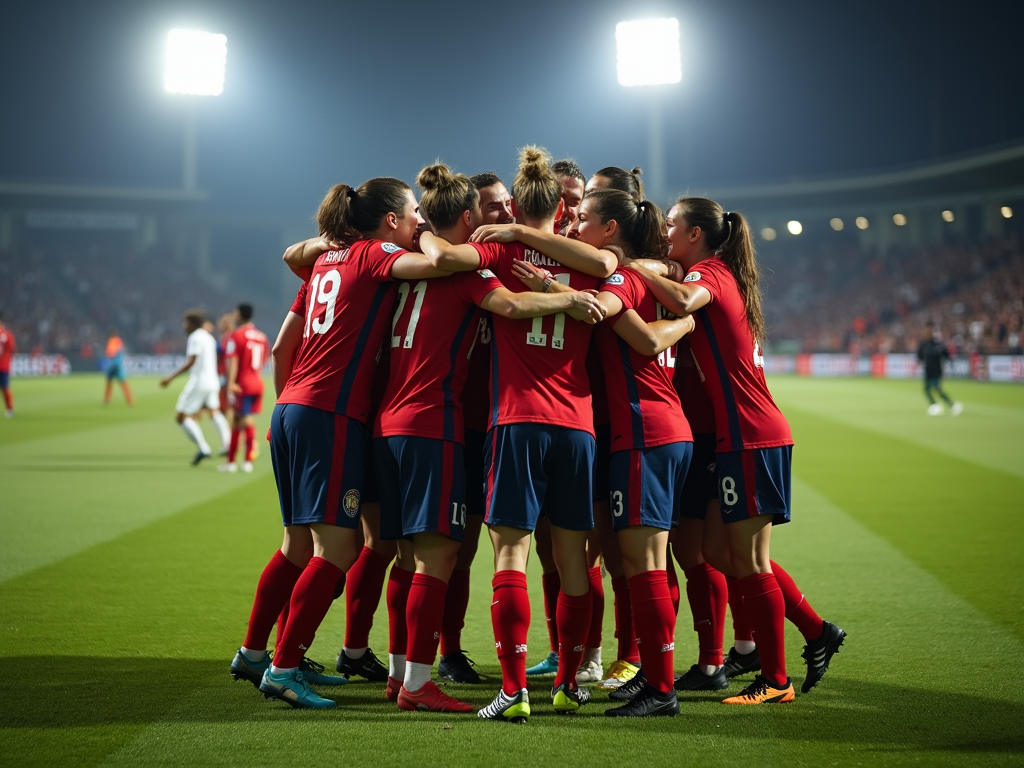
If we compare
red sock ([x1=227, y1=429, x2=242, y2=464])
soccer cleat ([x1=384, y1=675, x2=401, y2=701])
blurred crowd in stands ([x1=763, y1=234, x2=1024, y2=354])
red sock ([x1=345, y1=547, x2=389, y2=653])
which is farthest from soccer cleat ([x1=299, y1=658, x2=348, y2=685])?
blurred crowd in stands ([x1=763, y1=234, x2=1024, y2=354])

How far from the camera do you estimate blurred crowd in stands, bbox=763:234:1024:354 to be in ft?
129

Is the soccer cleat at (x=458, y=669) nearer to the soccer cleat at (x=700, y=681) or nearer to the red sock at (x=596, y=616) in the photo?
the red sock at (x=596, y=616)

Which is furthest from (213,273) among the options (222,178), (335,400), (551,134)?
(335,400)

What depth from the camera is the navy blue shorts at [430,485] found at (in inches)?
165

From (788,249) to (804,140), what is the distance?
21.2ft

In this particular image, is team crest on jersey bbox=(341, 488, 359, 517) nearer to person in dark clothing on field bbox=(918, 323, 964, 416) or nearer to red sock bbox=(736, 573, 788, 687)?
red sock bbox=(736, 573, 788, 687)

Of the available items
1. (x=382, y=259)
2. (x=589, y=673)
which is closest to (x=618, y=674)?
(x=589, y=673)

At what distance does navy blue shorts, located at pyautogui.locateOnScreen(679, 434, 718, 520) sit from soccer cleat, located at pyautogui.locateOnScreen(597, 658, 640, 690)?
81 cm

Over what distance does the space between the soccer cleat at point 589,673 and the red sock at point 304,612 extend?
4.44 ft

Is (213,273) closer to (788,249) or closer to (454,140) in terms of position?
(454,140)

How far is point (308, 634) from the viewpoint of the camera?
430 centimetres

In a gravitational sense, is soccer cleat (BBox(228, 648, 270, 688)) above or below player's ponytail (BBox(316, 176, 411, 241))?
below

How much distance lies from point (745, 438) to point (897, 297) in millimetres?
47654

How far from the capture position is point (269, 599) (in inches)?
177
